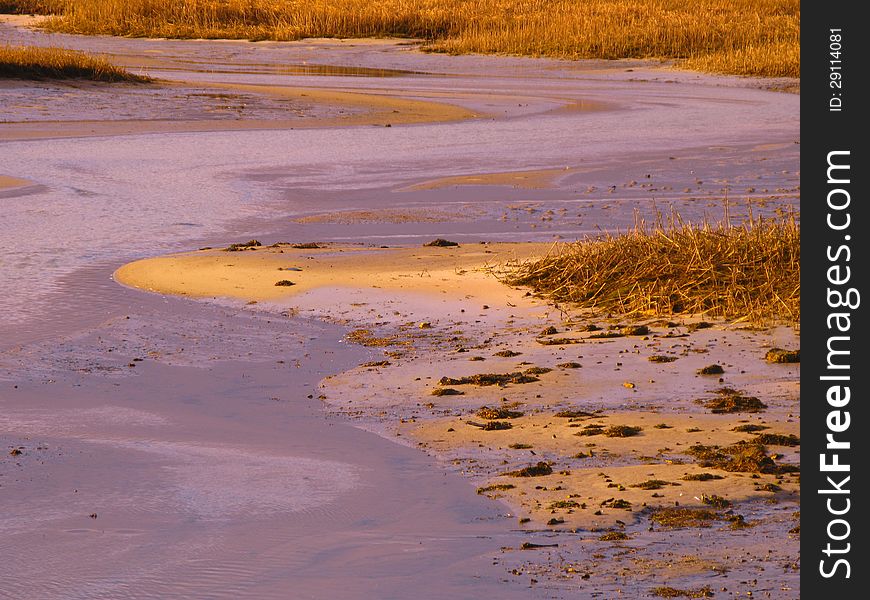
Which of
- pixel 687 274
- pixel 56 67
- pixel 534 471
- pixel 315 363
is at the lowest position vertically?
pixel 315 363

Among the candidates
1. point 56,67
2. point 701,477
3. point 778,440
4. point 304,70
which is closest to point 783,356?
point 778,440

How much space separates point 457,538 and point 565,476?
2.38ft

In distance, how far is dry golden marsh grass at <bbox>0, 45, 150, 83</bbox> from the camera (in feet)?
79.2

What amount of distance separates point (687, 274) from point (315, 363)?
7.15 ft

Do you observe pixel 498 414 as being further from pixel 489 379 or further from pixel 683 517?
pixel 683 517

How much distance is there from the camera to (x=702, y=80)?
94.0 ft

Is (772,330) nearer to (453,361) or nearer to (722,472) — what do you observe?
(453,361)

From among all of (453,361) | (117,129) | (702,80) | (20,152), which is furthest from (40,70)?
(453,361)

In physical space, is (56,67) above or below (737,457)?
above

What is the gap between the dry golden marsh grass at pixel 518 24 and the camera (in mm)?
33125

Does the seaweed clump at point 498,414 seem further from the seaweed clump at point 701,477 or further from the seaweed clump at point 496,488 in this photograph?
the seaweed clump at point 701,477

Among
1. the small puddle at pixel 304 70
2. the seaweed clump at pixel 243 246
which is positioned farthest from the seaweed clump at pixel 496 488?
the small puddle at pixel 304 70

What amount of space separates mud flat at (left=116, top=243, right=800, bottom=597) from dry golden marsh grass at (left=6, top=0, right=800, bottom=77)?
2119 cm

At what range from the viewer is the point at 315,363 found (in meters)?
7.66
